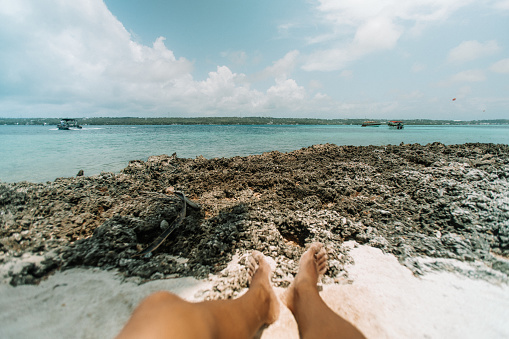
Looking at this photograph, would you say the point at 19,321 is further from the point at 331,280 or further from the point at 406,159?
the point at 406,159

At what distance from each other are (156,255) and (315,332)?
179 centimetres

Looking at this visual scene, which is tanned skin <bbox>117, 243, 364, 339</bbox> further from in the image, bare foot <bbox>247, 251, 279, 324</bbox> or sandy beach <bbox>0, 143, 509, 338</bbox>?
sandy beach <bbox>0, 143, 509, 338</bbox>

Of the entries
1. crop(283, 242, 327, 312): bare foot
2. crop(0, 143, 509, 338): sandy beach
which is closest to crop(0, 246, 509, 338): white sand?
crop(0, 143, 509, 338): sandy beach

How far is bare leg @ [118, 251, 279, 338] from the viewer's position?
3.10 ft

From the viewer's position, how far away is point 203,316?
1.15 metres

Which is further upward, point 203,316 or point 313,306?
point 203,316

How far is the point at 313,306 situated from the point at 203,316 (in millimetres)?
895

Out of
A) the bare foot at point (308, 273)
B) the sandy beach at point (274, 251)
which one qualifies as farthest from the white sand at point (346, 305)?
the bare foot at point (308, 273)

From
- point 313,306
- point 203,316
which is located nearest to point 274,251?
point 313,306

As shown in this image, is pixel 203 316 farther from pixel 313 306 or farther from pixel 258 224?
pixel 258 224

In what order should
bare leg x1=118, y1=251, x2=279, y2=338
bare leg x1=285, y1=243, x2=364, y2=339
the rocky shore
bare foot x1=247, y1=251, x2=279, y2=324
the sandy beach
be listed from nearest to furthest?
bare leg x1=118, y1=251, x2=279, y2=338 < bare leg x1=285, y1=243, x2=364, y2=339 < the sandy beach < bare foot x1=247, y1=251, x2=279, y2=324 < the rocky shore

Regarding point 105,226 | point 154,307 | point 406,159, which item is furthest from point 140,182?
point 406,159

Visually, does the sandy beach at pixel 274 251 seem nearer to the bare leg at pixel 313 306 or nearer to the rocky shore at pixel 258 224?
the rocky shore at pixel 258 224

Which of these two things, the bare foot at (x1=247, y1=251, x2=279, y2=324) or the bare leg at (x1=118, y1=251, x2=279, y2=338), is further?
the bare foot at (x1=247, y1=251, x2=279, y2=324)
